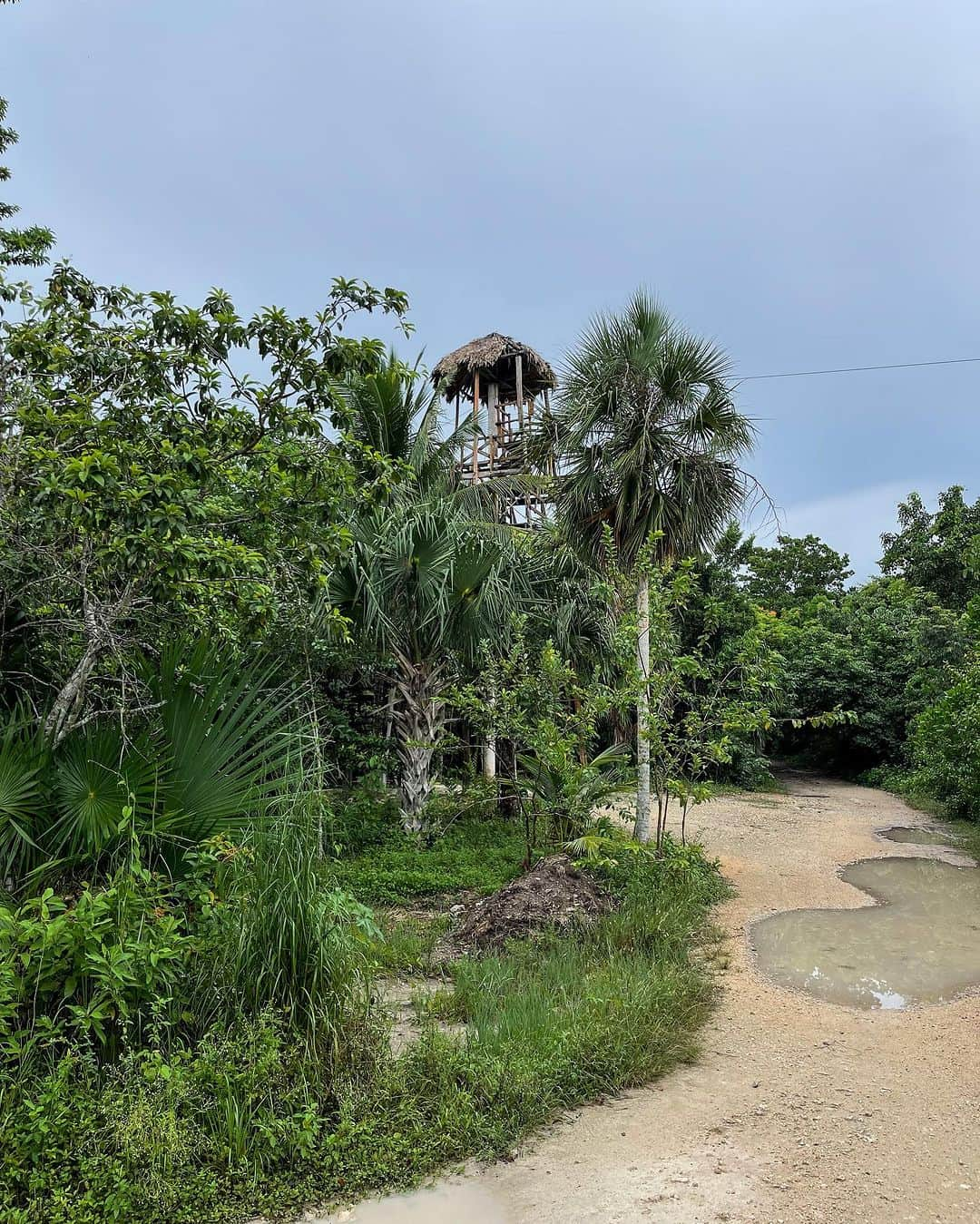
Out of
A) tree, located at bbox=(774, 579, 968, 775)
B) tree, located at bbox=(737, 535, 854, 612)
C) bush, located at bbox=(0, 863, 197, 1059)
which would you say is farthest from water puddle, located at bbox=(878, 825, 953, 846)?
tree, located at bbox=(737, 535, 854, 612)

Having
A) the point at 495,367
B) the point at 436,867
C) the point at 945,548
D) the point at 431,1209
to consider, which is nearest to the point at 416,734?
the point at 436,867

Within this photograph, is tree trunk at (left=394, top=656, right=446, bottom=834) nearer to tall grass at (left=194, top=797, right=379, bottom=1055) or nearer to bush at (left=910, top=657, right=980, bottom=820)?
tall grass at (left=194, top=797, right=379, bottom=1055)

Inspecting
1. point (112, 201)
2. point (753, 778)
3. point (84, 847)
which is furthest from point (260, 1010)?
point (753, 778)

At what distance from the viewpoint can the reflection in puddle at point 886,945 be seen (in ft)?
17.6

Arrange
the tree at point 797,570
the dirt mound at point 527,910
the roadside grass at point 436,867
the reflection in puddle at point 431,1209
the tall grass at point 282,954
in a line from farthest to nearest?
1. the tree at point 797,570
2. the roadside grass at point 436,867
3. the dirt mound at point 527,910
4. the tall grass at point 282,954
5. the reflection in puddle at point 431,1209

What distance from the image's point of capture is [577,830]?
7719 millimetres

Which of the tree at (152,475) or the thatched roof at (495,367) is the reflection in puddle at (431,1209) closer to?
the tree at (152,475)

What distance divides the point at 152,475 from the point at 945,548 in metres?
21.1

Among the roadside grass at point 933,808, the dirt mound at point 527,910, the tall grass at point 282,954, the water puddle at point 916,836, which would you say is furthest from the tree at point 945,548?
the tall grass at point 282,954

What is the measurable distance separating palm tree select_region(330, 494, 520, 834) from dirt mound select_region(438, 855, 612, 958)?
7.53ft

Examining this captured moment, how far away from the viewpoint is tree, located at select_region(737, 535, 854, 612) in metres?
25.0

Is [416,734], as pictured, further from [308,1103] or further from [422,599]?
[308,1103]

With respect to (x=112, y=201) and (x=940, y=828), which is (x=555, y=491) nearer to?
(x=112, y=201)

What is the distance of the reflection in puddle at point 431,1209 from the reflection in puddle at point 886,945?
125 inches
